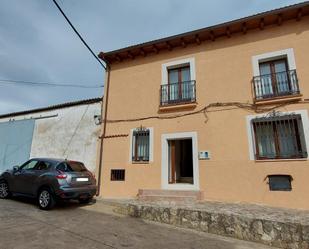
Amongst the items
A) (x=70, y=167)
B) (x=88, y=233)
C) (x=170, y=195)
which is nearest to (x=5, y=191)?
(x=70, y=167)

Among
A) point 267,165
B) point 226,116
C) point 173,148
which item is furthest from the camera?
point 173,148

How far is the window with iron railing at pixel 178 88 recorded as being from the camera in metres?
8.70

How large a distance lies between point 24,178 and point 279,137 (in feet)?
28.2

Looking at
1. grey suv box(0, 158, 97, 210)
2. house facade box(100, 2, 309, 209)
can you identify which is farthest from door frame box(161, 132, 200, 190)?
grey suv box(0, 158, 97, 210)

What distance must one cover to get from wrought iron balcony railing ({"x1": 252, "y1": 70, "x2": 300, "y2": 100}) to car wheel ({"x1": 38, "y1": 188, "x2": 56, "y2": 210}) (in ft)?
24.1

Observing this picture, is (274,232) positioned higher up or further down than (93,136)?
further down

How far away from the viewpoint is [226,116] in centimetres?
776

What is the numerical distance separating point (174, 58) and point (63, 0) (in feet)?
15.3

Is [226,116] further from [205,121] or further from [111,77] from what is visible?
[111,77]

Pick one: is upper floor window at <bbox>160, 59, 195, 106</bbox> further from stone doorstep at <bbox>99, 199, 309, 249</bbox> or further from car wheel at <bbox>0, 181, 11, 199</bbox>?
car wheel at <bbox>0, 181, 11, 199</bbox>

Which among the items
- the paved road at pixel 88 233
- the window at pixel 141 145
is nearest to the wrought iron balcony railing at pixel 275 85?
the window at pixel 141 145

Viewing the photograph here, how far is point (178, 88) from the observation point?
9016 mm

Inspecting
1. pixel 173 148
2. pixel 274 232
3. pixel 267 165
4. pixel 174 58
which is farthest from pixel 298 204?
pixel 174 58

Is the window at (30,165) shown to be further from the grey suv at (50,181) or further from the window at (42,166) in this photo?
the window at (42,166)
